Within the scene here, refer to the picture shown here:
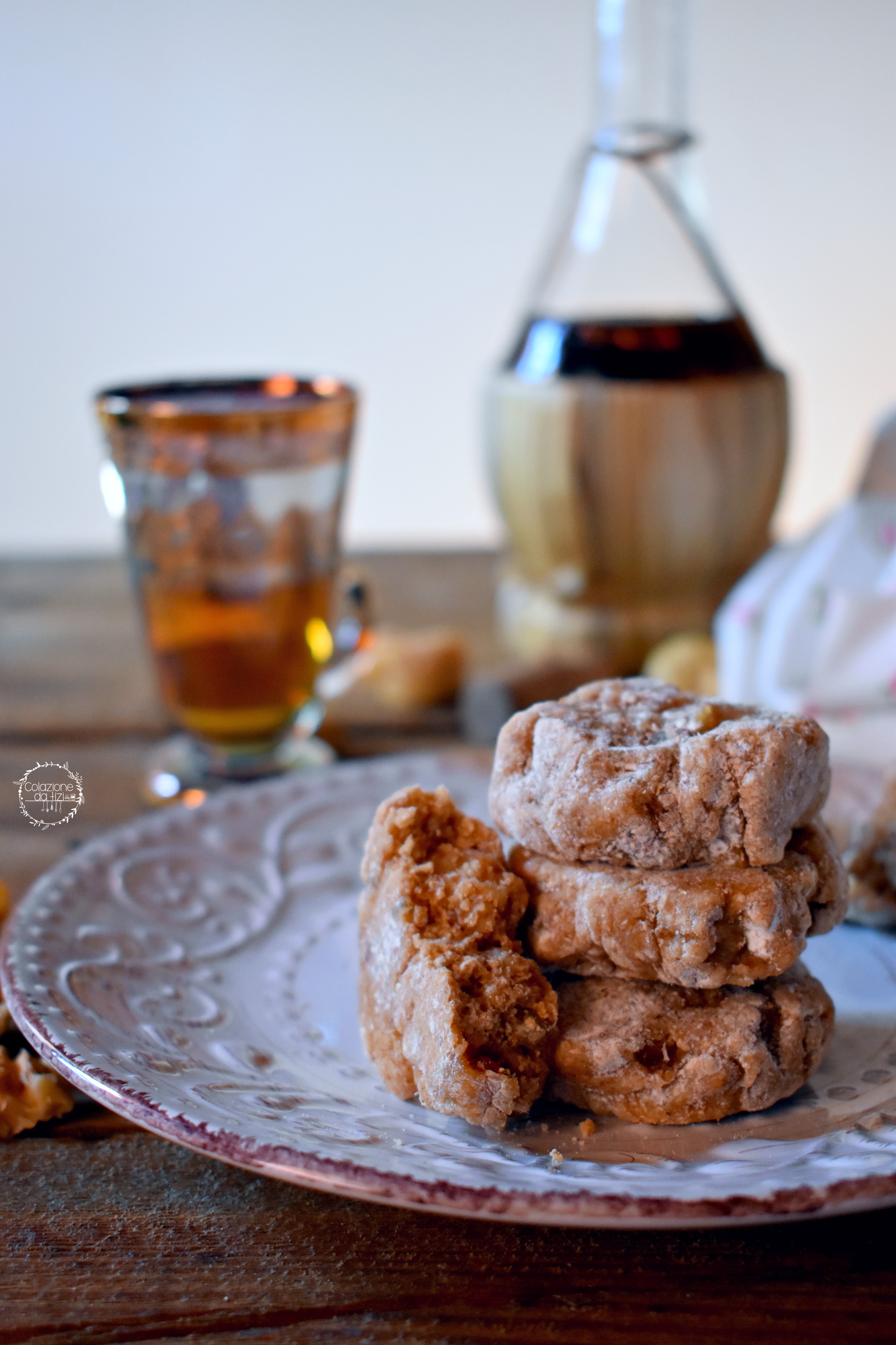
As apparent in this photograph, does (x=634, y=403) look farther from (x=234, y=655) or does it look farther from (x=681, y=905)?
(x=681, y=905)

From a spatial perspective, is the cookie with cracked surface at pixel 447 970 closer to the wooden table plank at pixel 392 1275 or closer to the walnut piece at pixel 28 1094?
the wooden table plank at pixel 392 1275

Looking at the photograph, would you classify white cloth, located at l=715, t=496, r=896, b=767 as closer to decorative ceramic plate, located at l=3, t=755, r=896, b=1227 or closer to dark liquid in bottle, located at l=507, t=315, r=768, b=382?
dark liquid in bottle, located at l=507, t=315, r=768, b=382

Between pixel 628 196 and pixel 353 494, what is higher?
pixel 628 196

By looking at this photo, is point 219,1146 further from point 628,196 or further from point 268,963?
point 628,196

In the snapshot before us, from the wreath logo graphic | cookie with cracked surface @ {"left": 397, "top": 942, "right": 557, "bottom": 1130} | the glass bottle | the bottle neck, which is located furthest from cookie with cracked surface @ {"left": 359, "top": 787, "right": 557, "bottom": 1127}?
the bottle neck

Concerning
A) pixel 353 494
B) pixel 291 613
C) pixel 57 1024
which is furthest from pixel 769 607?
pixel 353 494

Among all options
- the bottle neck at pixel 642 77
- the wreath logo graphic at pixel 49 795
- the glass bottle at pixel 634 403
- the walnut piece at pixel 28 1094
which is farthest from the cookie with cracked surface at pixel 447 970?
the bottle neck at pixel 642 77
